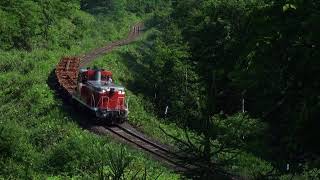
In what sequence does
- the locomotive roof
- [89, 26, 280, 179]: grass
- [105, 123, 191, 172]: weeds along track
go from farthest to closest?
the locomotive roof
[89, 26, 280, 179]: grass
[105, 123, 191, 172]: weeds along track

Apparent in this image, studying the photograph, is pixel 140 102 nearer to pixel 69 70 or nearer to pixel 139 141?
pixel 69 70

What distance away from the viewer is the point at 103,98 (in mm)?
27969

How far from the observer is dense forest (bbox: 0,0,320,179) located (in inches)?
273

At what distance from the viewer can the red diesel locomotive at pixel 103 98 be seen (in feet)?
91.1

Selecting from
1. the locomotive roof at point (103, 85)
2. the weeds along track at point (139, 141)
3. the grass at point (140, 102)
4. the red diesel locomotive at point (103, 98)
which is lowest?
the grass at point (140, 102)

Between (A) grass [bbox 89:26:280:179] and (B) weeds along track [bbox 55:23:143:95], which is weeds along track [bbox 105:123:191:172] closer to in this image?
(A) grass [bbox 89:26:280:179]

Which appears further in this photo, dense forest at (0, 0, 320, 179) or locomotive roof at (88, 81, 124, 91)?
locomotive roof at (88, 81, 124, 91)

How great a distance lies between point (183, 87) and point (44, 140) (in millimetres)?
15643

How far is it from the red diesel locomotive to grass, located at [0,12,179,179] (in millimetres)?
1422

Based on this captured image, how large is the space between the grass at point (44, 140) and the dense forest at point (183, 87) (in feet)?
0.22

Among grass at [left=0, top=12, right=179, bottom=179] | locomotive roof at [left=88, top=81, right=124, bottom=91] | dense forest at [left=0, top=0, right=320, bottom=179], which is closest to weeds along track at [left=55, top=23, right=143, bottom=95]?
grass at [left=0, top=12, right=179, bottom=179]

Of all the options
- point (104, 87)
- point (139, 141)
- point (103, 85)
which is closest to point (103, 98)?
point (104, 87)

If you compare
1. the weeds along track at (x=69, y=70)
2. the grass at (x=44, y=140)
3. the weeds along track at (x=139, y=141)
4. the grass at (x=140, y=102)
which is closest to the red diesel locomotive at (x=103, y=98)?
the weeds along track at (x=139, y=141)

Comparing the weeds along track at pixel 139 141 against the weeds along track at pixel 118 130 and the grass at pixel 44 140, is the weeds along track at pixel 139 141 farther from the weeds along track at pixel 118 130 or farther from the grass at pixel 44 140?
the grass at pixel 44 140
